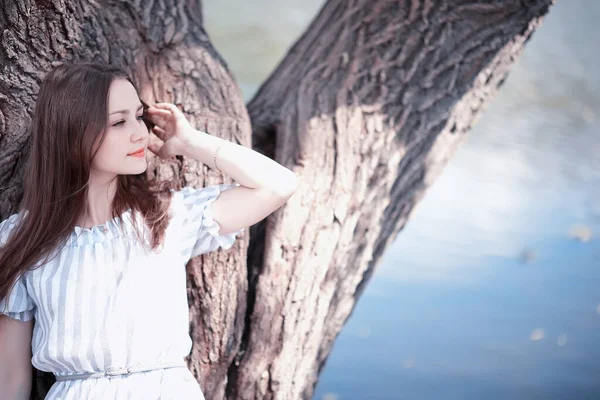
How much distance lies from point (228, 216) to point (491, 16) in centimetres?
110

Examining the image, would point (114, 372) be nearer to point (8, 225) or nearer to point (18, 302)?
point (18, 302)

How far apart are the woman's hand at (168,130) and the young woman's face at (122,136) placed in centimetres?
13

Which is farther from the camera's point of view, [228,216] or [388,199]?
[388,199]

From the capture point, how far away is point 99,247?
4.67 ft

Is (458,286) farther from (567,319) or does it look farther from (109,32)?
(109,32)

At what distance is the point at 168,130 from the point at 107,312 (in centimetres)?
46

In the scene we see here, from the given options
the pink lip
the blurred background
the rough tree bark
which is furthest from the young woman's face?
the blurred background

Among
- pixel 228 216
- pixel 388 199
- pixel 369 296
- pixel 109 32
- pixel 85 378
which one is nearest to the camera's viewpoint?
pixel 85 378

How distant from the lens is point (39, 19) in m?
1.58

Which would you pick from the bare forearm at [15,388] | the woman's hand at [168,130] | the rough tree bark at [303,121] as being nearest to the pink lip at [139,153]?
the woman's hand at [168,130]

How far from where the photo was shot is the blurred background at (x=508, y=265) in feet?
10.1

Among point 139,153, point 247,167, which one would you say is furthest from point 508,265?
point 139,153

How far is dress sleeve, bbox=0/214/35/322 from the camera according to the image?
4.65 ft

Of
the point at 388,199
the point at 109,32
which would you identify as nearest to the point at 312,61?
the point at 388,199
